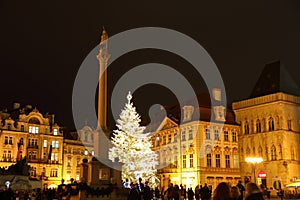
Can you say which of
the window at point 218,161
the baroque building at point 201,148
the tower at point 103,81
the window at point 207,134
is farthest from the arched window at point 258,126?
the tower at point 103,81

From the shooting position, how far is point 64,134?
78.0 m

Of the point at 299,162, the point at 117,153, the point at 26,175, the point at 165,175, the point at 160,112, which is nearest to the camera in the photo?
the point at 26,175

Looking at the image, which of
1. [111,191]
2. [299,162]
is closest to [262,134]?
[299,162]

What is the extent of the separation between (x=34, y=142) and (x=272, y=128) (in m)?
38.5

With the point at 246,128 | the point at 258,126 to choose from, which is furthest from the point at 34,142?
the point at 258,126

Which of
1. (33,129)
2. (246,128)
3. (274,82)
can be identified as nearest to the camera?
(274,82)

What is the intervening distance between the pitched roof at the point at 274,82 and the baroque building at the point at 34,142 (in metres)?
34.4

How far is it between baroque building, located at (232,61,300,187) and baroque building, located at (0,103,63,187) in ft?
104

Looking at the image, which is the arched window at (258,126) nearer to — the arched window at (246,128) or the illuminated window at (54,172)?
the arched window at (246,128)

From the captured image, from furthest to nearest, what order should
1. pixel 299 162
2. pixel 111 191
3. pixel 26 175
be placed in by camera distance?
pixel 299 162 → pixel 26 175 → pixel 111 191

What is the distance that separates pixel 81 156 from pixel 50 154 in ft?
25.3

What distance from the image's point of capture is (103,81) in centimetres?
4150

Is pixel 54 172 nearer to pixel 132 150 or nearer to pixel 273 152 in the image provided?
pixel 132 150

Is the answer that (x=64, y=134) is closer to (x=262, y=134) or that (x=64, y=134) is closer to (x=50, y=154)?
(x=50, y=154)
